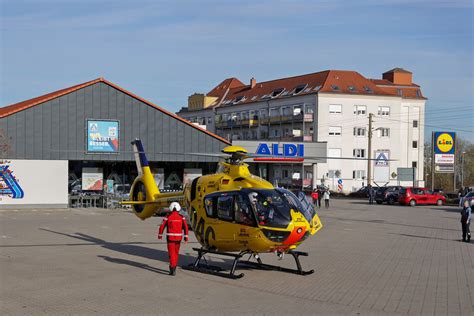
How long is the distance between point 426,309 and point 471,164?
101798mm

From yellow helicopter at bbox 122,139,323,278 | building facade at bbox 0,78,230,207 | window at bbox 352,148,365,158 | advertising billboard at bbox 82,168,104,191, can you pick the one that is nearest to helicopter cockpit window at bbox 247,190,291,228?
yellow helicopter at bbox 122,139,323,278

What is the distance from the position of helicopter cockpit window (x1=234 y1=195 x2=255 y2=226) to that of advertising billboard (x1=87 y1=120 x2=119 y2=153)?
26124 mm

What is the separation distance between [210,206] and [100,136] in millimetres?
25860

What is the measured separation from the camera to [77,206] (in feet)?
130

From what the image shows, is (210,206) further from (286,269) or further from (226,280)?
(286,269)

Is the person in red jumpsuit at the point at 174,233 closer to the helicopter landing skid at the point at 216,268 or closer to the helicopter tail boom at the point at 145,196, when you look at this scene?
the helicopter landing skid at the point at 216,268

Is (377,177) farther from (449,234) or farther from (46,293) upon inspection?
(46,293)

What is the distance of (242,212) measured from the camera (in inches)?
551

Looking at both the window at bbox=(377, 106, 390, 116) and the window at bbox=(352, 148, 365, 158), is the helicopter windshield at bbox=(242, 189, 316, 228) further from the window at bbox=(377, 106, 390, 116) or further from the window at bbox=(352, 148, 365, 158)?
the window at bbox=(377, 106, 390, 116)

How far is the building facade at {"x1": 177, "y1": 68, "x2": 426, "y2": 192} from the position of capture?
72875 millimetres

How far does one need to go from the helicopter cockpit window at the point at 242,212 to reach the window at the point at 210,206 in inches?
34.8

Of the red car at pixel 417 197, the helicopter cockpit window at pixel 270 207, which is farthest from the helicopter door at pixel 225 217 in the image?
the red car at pixel 417 197

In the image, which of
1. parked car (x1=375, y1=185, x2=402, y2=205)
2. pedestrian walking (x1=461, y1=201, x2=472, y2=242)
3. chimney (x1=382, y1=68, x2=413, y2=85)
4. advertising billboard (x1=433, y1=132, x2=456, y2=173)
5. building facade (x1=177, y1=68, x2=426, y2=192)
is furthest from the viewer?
chimney (x1=382, y1=68, x2=413, y2=85)

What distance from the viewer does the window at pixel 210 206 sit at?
1488 cm
